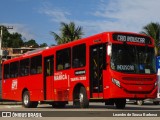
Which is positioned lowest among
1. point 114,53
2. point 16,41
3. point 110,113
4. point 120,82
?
point 110,113

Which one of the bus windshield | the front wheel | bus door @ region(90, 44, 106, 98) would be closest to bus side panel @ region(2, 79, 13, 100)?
the front wheel

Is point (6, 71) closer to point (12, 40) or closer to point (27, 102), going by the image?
point (27, 102)

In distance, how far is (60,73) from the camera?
74.2ft

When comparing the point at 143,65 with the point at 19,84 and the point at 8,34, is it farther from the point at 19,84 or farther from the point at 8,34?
the point at 8,34

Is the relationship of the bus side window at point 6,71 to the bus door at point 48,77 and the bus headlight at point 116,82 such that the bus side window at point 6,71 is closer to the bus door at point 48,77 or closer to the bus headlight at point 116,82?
the bus door at point 48,77

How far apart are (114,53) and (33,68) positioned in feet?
25.3

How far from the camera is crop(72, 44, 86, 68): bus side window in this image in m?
20.5

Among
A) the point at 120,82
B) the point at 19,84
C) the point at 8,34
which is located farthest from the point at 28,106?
the point at 8,34

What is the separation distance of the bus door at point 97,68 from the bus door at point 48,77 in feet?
13.2

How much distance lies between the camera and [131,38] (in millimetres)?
19906

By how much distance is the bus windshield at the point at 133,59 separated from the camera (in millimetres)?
19109

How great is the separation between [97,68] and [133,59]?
64.8 inches

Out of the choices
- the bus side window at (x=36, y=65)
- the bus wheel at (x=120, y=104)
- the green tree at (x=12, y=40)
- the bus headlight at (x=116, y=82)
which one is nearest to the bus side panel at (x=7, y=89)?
the bus side window at (x=36, y=65)

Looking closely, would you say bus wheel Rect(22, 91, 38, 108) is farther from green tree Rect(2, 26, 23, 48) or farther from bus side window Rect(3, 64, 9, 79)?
green tree Rect(2, 26, 23, 48)
